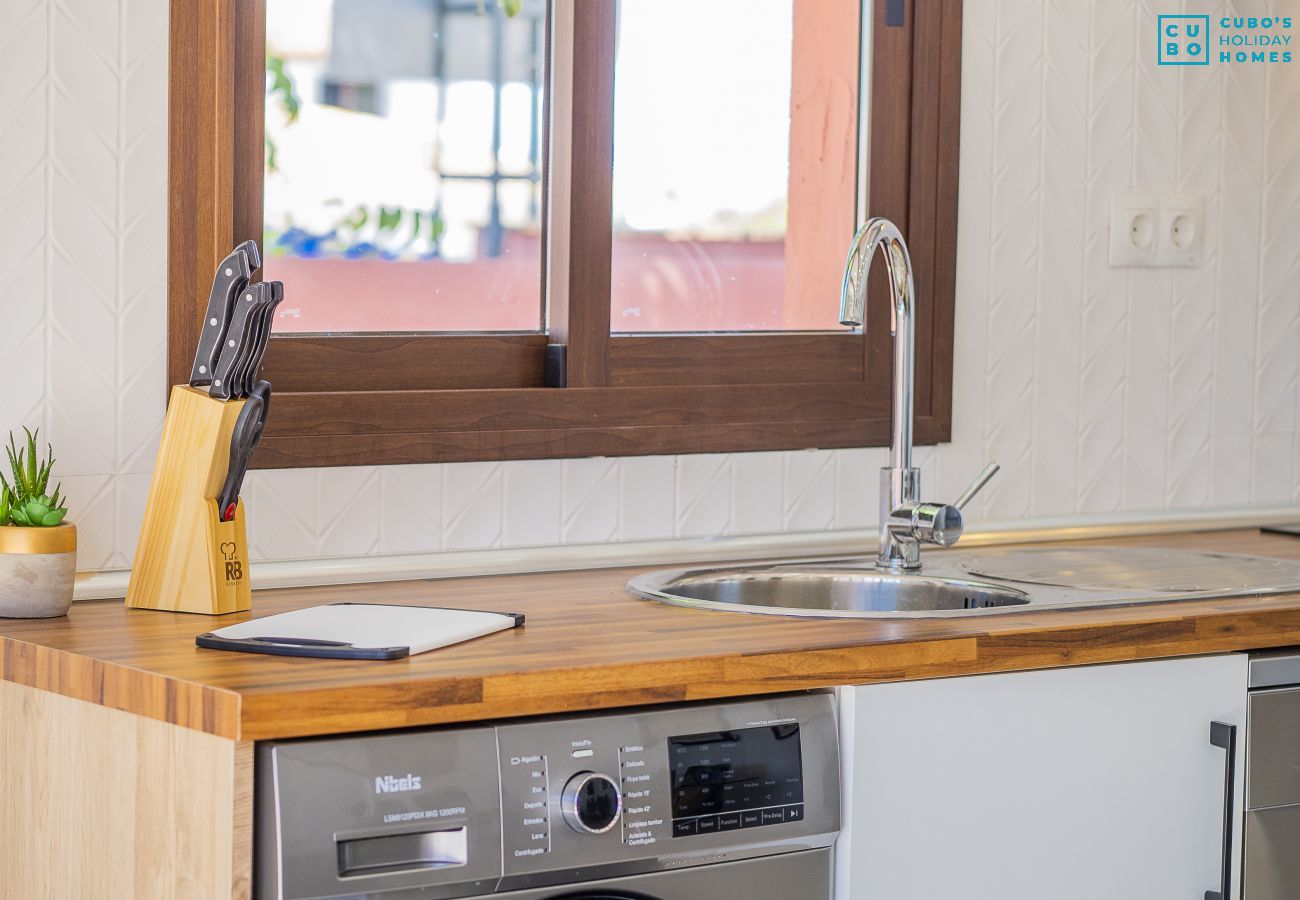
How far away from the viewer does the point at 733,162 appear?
228 centimetres

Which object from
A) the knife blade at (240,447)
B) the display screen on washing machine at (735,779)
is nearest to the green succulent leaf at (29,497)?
the knife blade at (240,447)

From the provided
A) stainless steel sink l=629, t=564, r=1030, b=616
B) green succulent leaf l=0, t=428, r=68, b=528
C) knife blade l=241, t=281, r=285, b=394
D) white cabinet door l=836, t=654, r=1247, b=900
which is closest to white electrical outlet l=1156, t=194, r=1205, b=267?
stainless steel sink l=629, t=564, r=1030, b=616

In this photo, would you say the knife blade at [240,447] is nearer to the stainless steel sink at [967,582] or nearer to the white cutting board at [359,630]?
the white cutting board at [359,630]

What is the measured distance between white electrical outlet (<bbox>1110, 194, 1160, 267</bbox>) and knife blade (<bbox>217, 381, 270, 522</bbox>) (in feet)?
4.68

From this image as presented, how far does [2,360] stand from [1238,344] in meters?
1.89

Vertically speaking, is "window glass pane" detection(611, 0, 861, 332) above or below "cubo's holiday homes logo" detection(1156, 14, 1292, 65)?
below

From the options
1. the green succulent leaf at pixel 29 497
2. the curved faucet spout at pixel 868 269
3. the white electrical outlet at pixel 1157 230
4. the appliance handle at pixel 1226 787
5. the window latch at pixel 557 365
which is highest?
the white electrical outlet at pixel 1157 230

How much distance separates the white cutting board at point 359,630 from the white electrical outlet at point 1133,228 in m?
1.31

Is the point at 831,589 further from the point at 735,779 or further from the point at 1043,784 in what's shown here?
the point at 735,779

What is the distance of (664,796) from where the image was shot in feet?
4.71

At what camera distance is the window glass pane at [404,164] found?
1.96 metres

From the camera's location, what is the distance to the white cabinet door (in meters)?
1.56

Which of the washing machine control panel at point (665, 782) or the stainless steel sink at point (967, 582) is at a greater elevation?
the stainless steel sink at point (967, 582)

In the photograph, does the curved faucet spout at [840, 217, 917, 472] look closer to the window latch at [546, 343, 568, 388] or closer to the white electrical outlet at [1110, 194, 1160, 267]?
the window latch at [546, 343, 568, 388]
